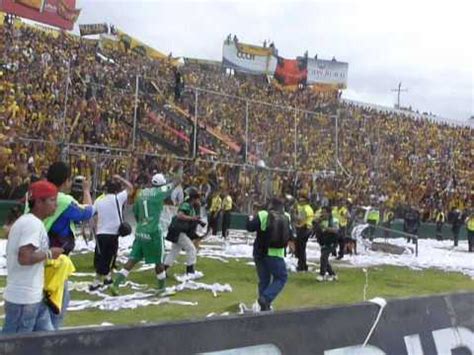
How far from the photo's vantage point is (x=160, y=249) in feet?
33.9

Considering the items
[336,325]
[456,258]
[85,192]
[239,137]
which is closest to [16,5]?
[239,137]

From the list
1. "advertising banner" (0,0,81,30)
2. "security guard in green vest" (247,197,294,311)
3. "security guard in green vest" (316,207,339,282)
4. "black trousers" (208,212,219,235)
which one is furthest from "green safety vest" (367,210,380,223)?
"advertising banner" (0,0,81,30)

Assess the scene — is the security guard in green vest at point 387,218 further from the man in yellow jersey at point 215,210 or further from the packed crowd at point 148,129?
the man in yellow jersey at point 215,210

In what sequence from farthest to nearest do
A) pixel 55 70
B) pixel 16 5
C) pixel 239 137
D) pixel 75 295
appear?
pixel 16 5 → pixel 239 137 → pixel 55 70 → pixel 75 295

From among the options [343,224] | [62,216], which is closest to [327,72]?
[343,224]

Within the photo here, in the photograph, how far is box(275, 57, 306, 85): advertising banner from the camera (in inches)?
2223

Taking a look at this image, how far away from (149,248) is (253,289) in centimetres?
228

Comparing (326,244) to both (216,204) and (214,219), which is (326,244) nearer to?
(216,204)

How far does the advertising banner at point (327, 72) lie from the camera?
2367 inches

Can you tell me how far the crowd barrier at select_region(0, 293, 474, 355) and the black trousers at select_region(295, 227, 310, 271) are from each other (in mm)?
8314

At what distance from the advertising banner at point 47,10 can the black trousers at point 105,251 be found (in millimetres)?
25821

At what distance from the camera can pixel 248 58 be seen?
2163 inches

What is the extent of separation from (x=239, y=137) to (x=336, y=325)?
60.6ft

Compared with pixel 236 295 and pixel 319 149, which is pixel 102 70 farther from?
pixel 236 295
